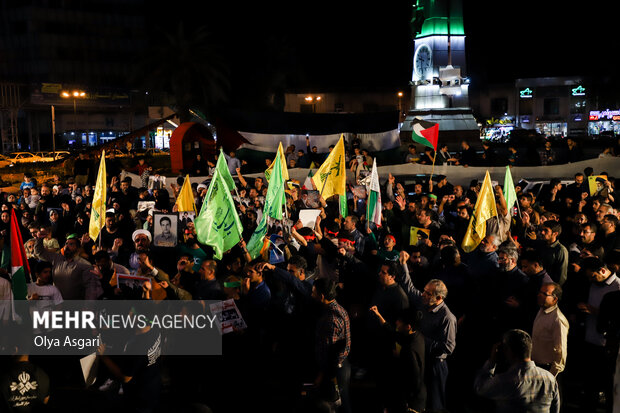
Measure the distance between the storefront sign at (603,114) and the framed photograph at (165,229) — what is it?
61756 mm

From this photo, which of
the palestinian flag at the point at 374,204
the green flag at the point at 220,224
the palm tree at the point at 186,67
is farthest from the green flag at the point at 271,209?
the palm tree at the point at 186,67

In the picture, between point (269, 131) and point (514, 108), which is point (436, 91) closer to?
point (269, 131)

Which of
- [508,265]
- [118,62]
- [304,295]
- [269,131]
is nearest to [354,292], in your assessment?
[304,295]

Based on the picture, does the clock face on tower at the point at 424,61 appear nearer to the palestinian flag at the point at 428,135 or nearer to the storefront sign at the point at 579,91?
the palestinian flag at the point at 428,135

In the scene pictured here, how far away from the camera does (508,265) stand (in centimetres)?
683

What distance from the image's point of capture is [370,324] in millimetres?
6812

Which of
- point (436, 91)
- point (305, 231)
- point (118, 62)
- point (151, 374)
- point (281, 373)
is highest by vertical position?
point (118, 62)

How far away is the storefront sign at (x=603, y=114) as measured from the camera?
62072 mm

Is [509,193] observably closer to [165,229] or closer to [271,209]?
[271,209]

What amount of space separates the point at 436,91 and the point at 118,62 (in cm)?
5764

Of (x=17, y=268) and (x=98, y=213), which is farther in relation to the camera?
(x=98, y=213)

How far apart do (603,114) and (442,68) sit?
37.4 m

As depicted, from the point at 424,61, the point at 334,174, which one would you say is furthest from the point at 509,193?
the point at 424,61

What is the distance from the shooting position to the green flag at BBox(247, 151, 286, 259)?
8898 mm
